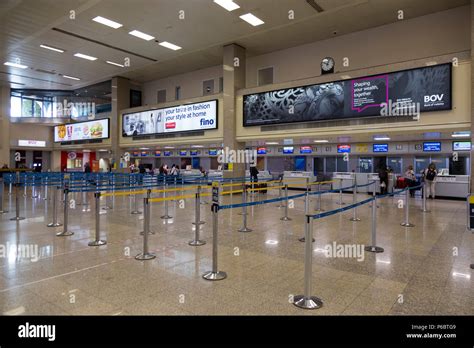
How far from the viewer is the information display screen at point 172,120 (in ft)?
52.4

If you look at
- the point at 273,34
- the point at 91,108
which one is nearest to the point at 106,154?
the point at 91,108

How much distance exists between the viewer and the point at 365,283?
12.7 ft

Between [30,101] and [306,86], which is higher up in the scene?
[30,101]

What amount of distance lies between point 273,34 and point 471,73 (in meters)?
7.64

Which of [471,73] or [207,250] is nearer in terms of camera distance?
[207,250]

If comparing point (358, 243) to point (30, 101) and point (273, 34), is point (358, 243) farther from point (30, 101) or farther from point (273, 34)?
point (30, 101)

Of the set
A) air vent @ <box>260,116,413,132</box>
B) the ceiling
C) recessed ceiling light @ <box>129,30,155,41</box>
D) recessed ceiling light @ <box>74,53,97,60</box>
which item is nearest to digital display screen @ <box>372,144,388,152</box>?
air vent @ <box>260,116,413,132</box>

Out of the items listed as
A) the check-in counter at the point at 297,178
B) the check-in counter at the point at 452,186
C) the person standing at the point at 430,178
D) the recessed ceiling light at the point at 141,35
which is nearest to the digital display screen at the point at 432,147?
the check-in counter at the point at 452,186

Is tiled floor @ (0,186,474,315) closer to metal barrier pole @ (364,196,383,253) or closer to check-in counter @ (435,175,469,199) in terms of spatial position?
metal barrier pole @ (364,196,383,253)

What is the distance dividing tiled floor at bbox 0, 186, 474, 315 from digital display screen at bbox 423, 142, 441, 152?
930cm

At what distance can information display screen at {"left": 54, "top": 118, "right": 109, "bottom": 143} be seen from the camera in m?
22.2

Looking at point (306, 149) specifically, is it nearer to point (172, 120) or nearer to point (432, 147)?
point (432, 147)

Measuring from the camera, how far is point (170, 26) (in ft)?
41.2
